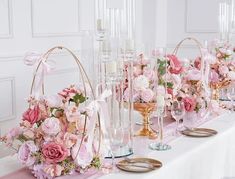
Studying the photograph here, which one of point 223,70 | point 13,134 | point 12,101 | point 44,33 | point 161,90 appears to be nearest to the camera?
point 13,134

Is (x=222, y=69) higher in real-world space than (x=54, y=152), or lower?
higher

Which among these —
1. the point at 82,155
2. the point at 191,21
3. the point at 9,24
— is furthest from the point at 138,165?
the point at 191,21

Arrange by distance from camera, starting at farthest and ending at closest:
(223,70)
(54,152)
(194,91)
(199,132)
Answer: (223,70) → (194,91) → (199,132) → (54,152)

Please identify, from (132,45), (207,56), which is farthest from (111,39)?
(207,56)

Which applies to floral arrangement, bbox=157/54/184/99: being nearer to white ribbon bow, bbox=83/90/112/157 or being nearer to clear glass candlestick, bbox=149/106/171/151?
clear glass candlestick, bbox=149/106/171/151

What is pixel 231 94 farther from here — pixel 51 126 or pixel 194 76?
pixel 51 126

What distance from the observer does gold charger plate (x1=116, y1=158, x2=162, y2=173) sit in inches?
66.3

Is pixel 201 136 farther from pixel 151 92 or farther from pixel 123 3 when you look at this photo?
pixel 123 3

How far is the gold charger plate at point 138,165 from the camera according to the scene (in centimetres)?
168

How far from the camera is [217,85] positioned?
293 centimetres

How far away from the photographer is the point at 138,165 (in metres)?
1.74

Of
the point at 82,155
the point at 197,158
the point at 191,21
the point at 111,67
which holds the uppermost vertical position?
the point at 191,21

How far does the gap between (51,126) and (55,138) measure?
52mm

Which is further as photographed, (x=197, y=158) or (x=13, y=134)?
(x=197, y=158)
